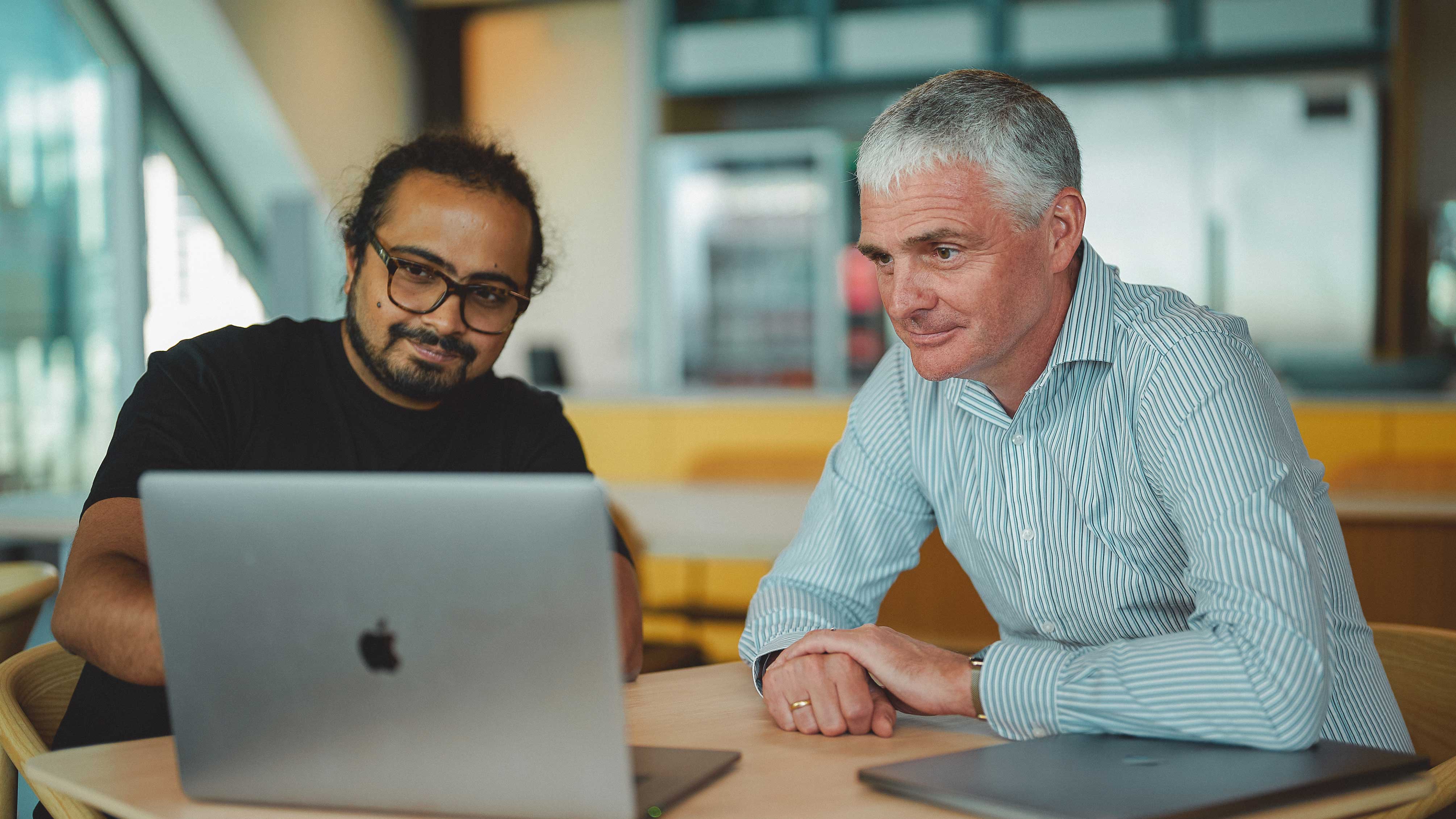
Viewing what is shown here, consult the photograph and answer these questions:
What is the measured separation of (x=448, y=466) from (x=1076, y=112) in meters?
4.17

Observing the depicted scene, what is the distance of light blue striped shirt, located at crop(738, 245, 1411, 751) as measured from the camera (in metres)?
0.97

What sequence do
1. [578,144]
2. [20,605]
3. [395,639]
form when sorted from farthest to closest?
[578,144] < [20,605] < [395,639]

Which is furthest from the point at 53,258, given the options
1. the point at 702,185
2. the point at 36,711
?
the point at 36,711

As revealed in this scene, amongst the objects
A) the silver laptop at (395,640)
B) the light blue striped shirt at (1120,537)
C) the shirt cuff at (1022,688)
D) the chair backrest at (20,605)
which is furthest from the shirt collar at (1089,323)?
Result: the chair backrest at (20,605)

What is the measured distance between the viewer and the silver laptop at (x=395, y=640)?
0.71 meters

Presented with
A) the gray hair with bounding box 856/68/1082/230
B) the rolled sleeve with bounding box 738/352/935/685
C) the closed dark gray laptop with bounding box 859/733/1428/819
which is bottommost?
the closed dark gray laptop with bounding box 859/733/1428/819

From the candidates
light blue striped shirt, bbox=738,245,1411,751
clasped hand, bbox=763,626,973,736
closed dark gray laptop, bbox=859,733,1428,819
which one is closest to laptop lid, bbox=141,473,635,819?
closed dark gray laptop, bbox=859,733,1428,819

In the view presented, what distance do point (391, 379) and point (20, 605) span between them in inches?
21.5

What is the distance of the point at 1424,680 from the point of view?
1275 mm

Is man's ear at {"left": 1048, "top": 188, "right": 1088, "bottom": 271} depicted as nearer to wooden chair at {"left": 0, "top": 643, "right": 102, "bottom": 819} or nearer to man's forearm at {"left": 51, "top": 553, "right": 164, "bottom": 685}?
man's forearm at {"left": 51, "top": 553, "right": 164, "bottom": 685}

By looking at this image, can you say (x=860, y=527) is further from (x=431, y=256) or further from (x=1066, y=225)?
(x=431, y=256)

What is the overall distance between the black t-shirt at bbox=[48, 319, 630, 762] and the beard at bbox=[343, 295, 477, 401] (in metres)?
0.06

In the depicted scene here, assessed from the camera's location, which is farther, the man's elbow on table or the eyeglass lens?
the eyeglass lens

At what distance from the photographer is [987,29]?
194 inches
